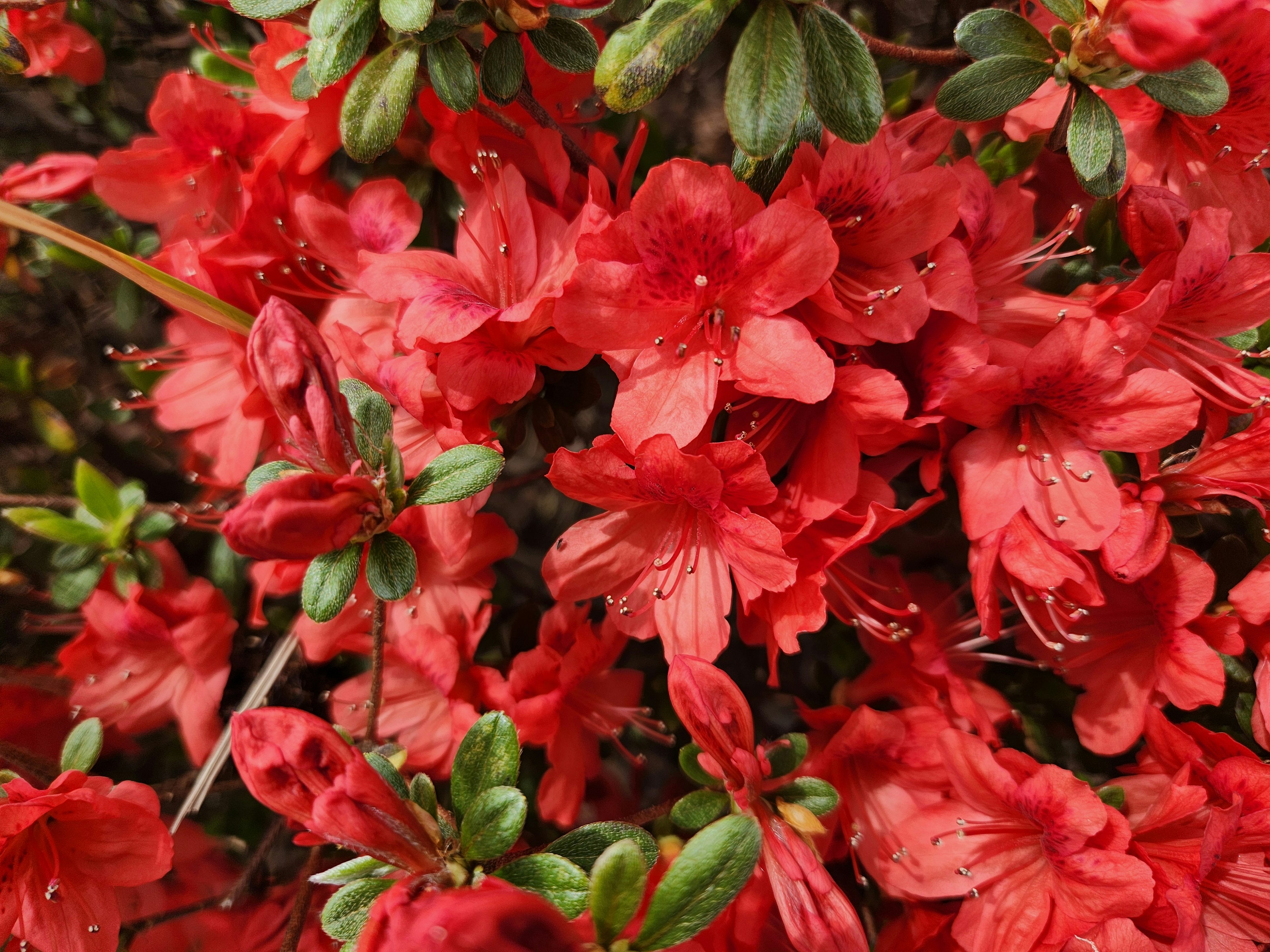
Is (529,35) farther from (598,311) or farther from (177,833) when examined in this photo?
(177,833)

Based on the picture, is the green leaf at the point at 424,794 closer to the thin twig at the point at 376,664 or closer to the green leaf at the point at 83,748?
the thin twig at the point at 376,664

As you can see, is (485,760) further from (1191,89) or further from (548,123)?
(1191,89)

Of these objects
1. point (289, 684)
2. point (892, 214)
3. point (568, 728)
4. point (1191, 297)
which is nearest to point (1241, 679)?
point (1191, 297)

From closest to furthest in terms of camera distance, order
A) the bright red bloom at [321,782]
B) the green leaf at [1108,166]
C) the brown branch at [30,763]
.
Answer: the bright red bloom at [321,782] → the green leaf at [1108,166] → the brown branch at [30,763]

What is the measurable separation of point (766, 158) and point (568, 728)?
853 mm

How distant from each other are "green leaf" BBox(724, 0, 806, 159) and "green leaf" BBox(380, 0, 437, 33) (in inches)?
11.7

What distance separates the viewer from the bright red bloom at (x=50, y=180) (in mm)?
1328

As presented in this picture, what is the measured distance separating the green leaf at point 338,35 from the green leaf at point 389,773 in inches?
28.5

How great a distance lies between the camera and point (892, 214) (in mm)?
951

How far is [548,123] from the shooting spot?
1.03 metres

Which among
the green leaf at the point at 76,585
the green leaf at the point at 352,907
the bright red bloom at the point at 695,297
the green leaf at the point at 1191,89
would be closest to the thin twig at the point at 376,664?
the green leaf at the point at 352,907

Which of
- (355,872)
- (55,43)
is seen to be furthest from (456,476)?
(55,43)

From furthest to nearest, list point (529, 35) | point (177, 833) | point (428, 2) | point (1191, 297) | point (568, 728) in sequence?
point (177, 833) → point (568, 728) → point (1191, 297) → point (529, 35) → point (428, 2)

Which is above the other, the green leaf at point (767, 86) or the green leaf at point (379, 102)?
the green leaf at point (767, 86)
